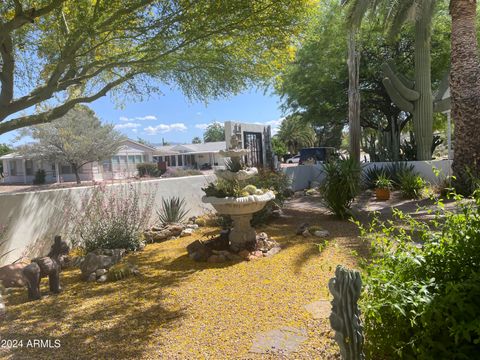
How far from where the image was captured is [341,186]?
878 cm

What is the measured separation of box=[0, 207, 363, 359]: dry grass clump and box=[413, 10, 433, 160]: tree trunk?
10.0 m

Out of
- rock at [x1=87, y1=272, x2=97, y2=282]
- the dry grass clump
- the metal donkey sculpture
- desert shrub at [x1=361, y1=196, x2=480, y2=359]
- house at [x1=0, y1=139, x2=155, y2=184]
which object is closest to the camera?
desert shrub at [x1=361, y1=196, x2=480, y2=359]

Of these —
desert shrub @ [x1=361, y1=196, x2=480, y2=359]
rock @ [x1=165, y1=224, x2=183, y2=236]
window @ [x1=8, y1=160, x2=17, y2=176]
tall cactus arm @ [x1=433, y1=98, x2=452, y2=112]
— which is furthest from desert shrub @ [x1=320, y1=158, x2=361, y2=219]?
window @ [x1=8, y1=160, x2=17, y2=176]

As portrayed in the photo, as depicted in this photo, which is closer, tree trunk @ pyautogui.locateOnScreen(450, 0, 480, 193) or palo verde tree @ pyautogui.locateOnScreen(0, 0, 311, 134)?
palo verde tree @ pyautogui.locateOnScreen(0, 0, 311, 134)

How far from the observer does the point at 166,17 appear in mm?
5633

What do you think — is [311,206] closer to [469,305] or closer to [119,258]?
[119,258]

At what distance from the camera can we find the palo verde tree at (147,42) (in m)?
5.31

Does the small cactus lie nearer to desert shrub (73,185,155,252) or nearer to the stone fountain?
desert shrub (73,185,155,252)

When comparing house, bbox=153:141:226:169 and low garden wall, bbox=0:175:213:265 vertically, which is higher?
house, bbox=153:141:226:169

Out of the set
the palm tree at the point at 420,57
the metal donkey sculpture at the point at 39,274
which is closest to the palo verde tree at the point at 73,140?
the palm tree at the point at 420,57

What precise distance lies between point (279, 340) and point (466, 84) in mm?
9292

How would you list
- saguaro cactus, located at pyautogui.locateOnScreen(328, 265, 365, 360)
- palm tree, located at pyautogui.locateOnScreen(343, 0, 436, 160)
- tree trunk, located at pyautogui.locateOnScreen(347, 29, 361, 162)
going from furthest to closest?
tree trunk, located at pyautogui.locateOnScreen(347, 29, 361, 162), palm tree, located at pyautogui.locateOnScreen(343, 0, 436, 160), saguaro cactus, located at pyautogui.locateOnScreen(328, 265, 365, 360)

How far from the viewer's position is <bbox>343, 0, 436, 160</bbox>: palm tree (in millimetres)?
12085

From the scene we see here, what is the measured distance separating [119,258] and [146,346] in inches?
132
